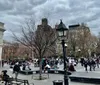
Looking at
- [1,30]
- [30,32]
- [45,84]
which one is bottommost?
[45,84]

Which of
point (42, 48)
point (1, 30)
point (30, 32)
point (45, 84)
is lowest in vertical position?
point (45, 84)

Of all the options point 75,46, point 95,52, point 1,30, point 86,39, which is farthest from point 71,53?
point 1,30

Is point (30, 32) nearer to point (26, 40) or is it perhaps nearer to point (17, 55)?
point (26, 40)

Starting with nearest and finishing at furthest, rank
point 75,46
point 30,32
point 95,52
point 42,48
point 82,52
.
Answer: point 42,48 → point 30,32 → point 82,52 → point 75,46 → point 95,52

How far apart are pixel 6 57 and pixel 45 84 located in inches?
3408

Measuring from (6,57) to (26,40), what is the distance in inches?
3064

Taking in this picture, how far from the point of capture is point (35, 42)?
925 inches

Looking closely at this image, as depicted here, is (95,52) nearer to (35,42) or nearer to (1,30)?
(1,30)

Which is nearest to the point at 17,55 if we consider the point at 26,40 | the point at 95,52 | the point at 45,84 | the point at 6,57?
the point at 6,57

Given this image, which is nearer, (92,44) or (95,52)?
(92,44)

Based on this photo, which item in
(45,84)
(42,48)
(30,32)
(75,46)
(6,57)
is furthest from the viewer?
(6,57)

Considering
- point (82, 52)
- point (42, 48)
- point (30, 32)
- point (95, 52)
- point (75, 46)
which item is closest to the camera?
point (42, 48)

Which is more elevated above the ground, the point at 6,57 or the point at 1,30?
the point at 1,30

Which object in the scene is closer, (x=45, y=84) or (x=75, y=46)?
(x=45, y=84)
